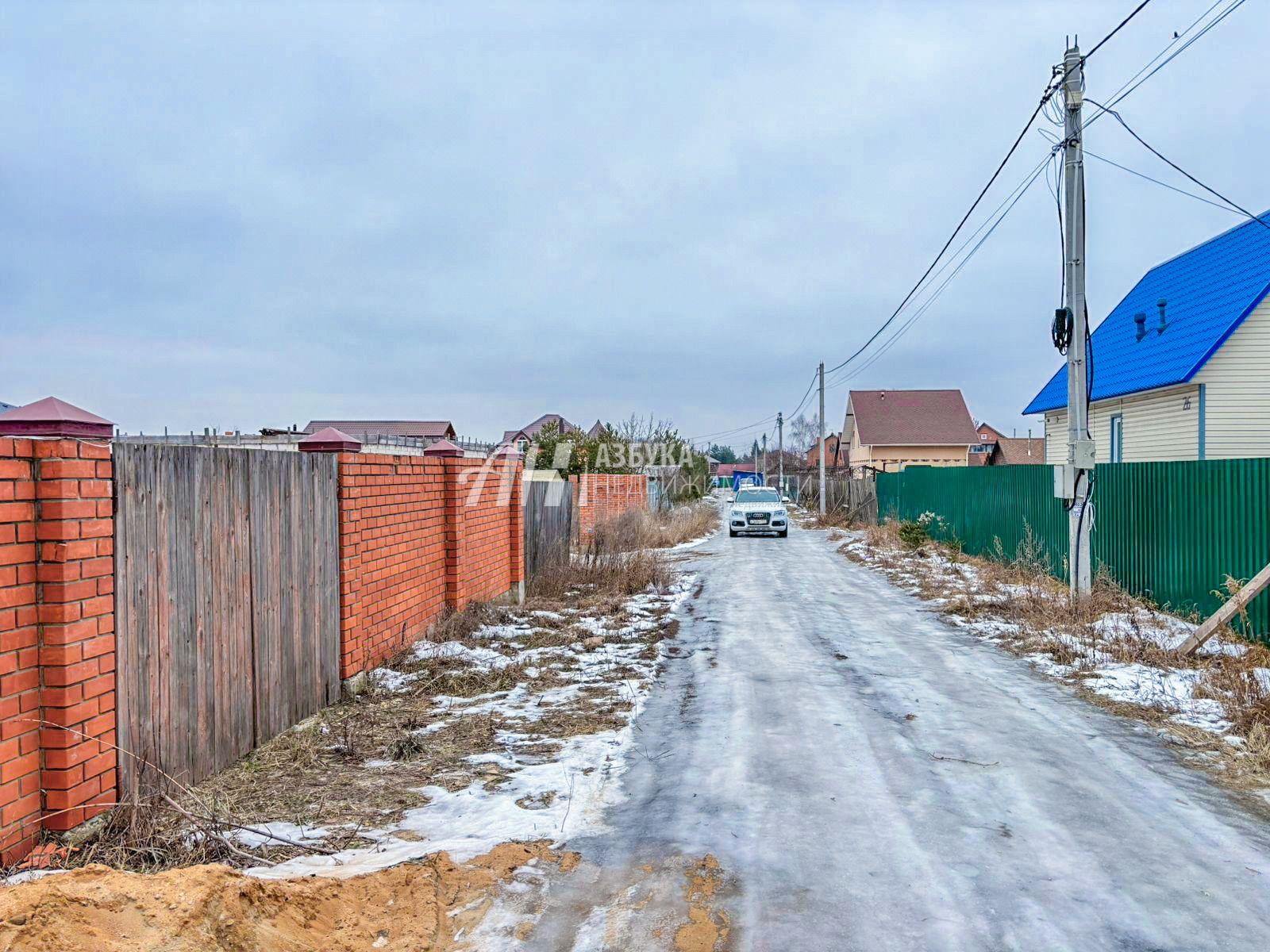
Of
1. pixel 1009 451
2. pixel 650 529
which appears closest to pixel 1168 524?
pixel 650 529

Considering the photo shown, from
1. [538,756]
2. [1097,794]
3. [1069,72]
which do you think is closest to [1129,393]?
[1069,72]

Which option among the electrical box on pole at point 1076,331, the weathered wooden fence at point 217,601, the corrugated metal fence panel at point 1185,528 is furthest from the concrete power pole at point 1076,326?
the weathered wooden fence at point 217,601

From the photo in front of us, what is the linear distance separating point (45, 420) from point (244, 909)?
207 cm

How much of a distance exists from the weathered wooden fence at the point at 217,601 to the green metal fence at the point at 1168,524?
8147 millimetres

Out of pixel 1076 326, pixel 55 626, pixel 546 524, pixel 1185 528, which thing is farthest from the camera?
pixel 546 524

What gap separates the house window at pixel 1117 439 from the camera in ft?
61.3

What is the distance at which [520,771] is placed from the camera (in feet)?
16.1

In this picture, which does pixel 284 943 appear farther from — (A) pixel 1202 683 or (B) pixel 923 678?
(A) pixel 1202 683

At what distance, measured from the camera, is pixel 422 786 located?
4.64m

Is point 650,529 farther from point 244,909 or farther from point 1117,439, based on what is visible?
point 244,909

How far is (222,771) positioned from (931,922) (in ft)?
12.0

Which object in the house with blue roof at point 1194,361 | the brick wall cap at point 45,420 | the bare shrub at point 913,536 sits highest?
the house with blue roof at point 1194,361

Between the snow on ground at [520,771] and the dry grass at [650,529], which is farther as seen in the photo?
the dry grass at [650,529]

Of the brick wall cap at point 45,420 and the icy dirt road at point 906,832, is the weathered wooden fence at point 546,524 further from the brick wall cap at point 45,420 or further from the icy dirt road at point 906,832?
the brick wall cap at point 45,420
